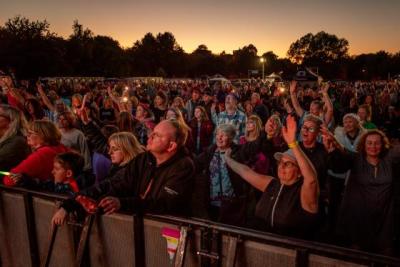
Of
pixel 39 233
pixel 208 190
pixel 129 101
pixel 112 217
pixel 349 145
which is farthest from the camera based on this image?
pixel 129 101

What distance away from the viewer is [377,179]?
3.73 metres

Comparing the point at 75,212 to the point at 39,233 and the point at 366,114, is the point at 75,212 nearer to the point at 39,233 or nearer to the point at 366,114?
the point at 39,233

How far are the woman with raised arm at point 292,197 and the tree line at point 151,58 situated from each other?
104 feet

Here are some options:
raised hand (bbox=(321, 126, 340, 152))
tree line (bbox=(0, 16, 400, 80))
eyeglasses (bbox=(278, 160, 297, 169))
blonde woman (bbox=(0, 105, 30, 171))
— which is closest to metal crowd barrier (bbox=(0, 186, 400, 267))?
blonde woman (bbox=(0, 105, 30, 171))

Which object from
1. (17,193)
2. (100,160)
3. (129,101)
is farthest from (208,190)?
(129,101)

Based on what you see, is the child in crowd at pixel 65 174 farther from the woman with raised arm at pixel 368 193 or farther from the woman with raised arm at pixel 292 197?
the woman with raised arm at pixel 368 193

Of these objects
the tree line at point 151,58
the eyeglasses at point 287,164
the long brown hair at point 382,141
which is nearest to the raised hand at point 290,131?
the eyeglasses at point 287,164

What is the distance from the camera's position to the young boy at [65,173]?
347 centimetres

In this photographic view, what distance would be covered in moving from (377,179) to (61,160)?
127 inches

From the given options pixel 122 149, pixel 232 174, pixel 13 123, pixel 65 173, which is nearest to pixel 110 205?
pixel 65 173

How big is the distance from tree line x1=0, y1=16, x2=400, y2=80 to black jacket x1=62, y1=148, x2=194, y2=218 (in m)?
31.2

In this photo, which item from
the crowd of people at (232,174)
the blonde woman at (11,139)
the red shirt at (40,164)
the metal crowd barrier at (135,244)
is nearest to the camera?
the metal crowd barrier at (135,244)

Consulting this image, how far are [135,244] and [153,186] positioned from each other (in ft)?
1.42

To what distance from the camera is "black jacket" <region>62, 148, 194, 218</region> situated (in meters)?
2.40
